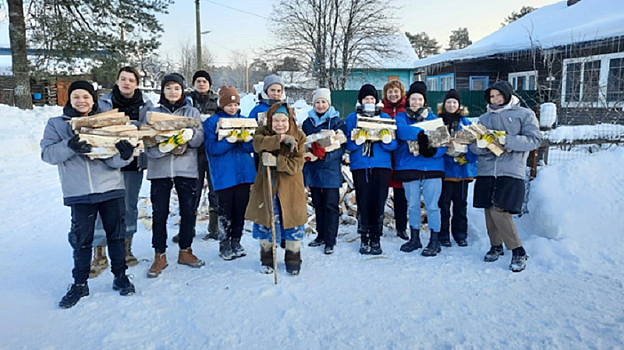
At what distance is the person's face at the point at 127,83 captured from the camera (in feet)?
13.9

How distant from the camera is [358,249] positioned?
5094 mm

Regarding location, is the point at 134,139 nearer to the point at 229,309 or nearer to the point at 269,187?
the point at 269,187

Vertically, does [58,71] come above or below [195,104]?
above

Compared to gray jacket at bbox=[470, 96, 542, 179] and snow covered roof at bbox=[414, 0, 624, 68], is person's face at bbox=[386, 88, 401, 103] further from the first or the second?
snow covered roof at bbox=[414, 0, 624, 68]

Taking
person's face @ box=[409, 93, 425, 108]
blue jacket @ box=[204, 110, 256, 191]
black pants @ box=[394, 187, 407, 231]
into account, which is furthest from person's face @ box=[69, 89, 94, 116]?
black pants @ box=[394, 187, 407, 231]

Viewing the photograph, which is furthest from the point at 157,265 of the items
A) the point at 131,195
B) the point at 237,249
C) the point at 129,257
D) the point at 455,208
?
the point at 455,208

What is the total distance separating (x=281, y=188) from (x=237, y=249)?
3.69 ft

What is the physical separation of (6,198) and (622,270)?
879cm

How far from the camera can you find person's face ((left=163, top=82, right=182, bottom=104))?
4305 millimetres

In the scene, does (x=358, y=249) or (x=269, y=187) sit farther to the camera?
(x=358, y=249)

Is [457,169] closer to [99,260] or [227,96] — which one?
[227,96]

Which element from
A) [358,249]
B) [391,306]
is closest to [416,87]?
[358,249]

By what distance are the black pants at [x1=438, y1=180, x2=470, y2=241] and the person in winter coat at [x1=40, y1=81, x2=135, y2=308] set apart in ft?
11.9

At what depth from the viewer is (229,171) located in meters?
4.57
